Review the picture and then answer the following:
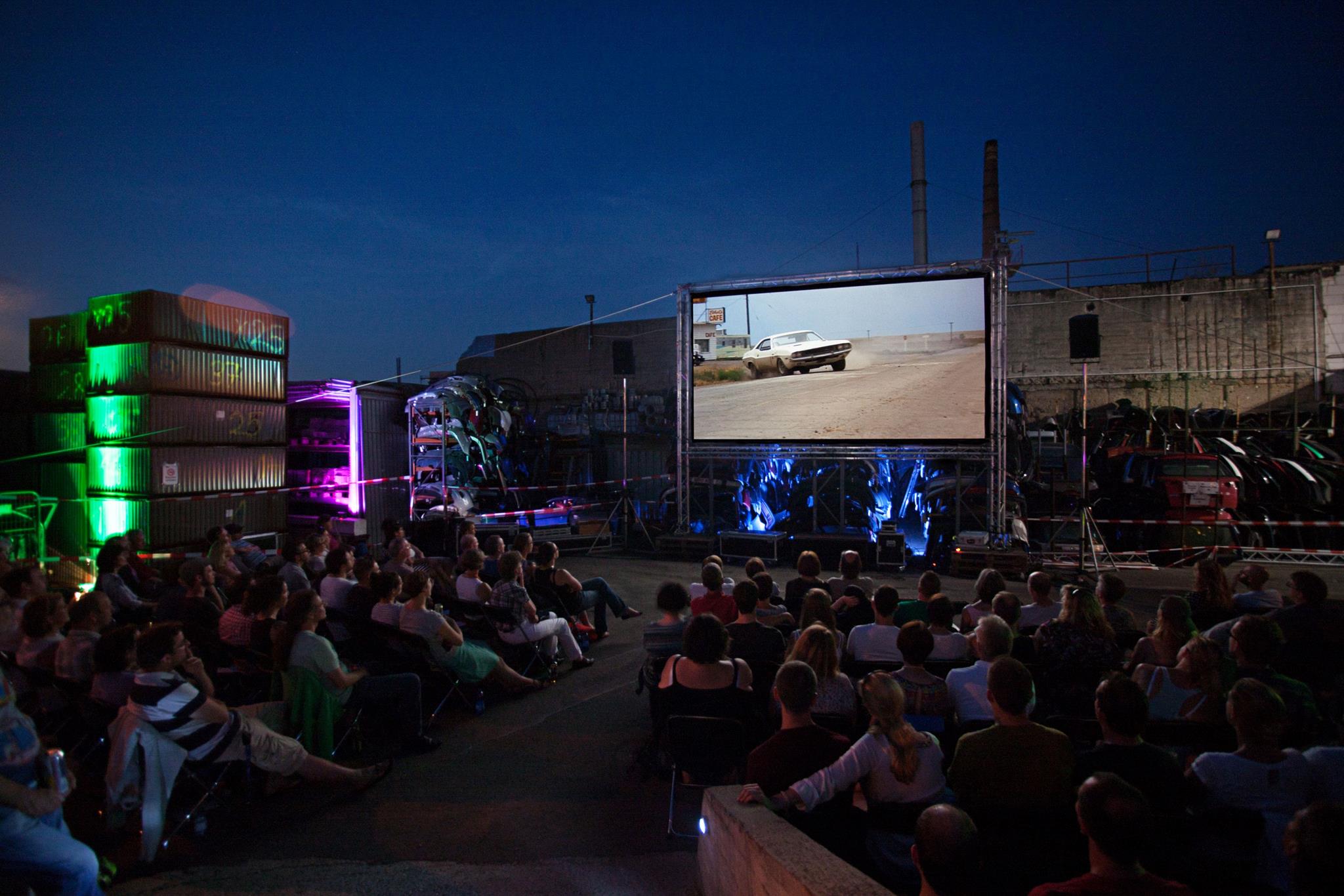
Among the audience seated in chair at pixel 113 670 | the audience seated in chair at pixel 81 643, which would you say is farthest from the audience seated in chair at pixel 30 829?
the audience seated in chair at pixel 81 643

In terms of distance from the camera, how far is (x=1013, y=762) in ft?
8.21

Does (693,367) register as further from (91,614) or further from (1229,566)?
(91,614)

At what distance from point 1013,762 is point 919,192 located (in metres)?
22.4

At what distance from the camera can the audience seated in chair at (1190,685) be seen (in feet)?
10.7

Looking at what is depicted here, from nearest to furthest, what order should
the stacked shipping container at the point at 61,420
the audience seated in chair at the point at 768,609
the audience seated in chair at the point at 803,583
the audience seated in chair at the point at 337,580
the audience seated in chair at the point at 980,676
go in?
the audience seated in chair at the point at 980,676, the audience seated in chair at the point at 768,609, the audience seated in chair at the point at 337,580, the audience seated in chair at the point at 803,583, the stacked shipping container at the point at 61,420

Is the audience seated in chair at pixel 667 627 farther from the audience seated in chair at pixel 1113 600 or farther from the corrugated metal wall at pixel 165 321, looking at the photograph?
the corrugated metal wall at pixel 165 321

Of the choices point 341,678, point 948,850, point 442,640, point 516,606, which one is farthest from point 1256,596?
point 341,678

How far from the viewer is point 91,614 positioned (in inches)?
154

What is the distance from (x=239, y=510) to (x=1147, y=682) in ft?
36.5

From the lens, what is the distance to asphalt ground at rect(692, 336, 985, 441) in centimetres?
1116

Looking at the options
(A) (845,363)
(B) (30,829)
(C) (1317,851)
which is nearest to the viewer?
(C) (1317,851)

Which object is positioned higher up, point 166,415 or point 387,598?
point 166,415

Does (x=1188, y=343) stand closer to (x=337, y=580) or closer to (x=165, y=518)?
(x=337, y=580)

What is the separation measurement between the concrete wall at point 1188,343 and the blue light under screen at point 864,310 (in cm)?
974
